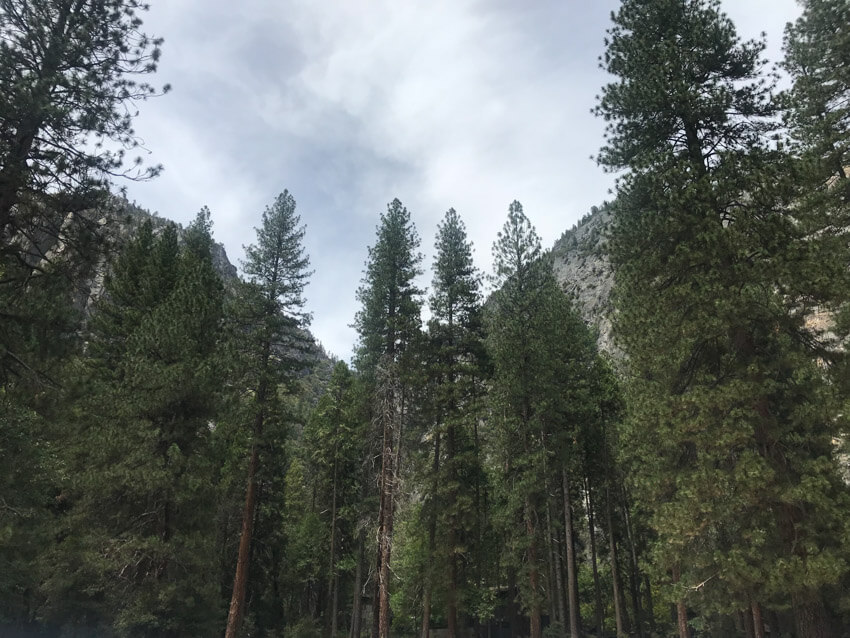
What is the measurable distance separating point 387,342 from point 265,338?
5.66 metres

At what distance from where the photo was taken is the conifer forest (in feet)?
30.4

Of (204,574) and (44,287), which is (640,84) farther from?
(204,574)

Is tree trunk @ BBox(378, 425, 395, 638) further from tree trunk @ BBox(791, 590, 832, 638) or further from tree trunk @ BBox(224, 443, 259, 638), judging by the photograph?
tree trunk @ BBox(791, 590, 832, 638)

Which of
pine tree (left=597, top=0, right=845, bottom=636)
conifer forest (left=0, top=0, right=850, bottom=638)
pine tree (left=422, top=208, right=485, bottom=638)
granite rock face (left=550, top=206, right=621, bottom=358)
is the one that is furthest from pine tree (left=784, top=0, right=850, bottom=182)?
granite rock face (left=550, top=206, right=621, bottom=358)

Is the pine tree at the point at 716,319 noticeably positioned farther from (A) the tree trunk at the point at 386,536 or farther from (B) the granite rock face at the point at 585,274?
(B) the granite rock face at the point at 585,274

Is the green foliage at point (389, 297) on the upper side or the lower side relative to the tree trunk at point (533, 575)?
upper

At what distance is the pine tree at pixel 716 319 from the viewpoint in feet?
33.3

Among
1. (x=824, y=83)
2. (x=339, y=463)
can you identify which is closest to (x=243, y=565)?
(x=339, y=463)

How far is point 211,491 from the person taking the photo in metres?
16.7

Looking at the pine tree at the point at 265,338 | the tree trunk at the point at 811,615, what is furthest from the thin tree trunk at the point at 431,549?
the tree trunk at the point at 811,615

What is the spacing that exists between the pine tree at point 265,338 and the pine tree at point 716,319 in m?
13.6

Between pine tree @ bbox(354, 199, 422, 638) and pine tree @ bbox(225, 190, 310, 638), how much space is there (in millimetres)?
3505

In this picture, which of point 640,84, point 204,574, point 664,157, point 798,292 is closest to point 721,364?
point 798,292

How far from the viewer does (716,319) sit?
10656 millimetres
